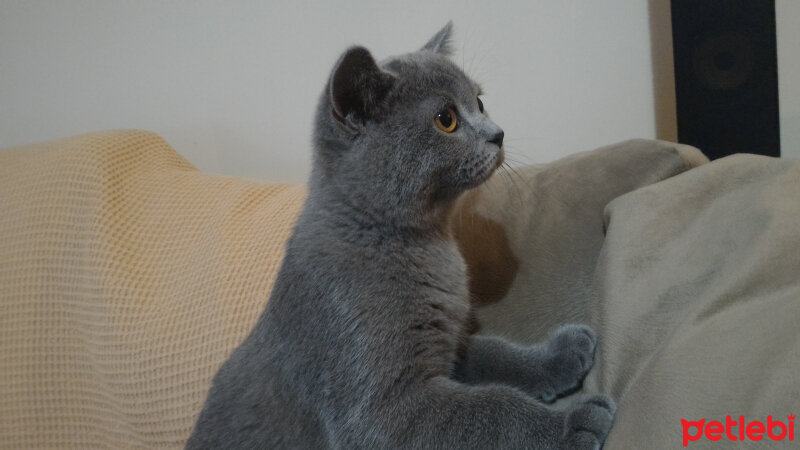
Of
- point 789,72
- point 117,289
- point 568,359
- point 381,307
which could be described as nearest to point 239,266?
point 117,289

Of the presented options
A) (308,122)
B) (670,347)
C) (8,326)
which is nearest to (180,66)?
(308,122)

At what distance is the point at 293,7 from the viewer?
1.57 metres

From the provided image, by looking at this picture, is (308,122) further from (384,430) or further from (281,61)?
(384,430)

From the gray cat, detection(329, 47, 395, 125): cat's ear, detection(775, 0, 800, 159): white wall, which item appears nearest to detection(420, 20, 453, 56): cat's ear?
the gray cat

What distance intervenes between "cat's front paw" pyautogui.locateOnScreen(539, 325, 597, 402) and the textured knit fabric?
0.54 meters

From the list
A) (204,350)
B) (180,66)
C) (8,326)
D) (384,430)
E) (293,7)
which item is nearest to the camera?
(384,430)

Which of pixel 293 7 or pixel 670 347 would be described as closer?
pixel 670 347

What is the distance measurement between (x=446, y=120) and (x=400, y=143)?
9 cm

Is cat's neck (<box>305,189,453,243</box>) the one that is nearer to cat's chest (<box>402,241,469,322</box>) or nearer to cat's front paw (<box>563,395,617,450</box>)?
cat's chest (<box>402,241,469,322</box>)

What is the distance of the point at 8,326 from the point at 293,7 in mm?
1089

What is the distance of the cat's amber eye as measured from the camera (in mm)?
834

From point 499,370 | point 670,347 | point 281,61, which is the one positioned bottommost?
point 499,370

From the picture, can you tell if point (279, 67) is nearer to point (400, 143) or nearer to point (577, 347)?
point (400, 143)

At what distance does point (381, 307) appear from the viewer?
0.77 m
